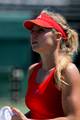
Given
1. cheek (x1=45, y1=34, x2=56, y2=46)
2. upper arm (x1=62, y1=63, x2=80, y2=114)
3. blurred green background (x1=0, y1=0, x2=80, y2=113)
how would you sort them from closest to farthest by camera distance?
upper arm (x1=62, y1=63, x2=80, y2=114) < cheek (x1=45, y1=34, x2=56, y2=46) < blurred green background (x1=0, y1=0, x2=80, y2=113)

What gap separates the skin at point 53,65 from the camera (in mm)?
3555

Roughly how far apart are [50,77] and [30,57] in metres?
18.4

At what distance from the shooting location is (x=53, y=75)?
3682 millimetres

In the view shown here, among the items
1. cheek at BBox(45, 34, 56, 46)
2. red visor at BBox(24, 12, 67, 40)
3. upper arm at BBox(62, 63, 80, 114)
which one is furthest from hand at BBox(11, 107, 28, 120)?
red visor at BBox(24, 12, 67, 40)

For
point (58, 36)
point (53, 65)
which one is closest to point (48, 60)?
point (53, 65)

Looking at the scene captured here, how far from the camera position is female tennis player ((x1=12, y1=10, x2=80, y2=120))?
3566 mm

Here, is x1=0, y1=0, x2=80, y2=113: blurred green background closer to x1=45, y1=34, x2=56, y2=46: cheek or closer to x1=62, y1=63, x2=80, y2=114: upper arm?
x1=45, y1=34, x2=56, y2=46: cheek

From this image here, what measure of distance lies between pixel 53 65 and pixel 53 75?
0.11 metres

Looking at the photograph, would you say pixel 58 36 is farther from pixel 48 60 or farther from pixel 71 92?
pixel 71 92

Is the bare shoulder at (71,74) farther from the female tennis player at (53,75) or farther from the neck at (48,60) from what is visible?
the neck at (48,60)

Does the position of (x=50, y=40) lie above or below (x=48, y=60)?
→ above

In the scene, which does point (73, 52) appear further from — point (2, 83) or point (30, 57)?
point (30, 57)

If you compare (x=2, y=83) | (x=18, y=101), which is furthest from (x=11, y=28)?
(x=18, y=101)

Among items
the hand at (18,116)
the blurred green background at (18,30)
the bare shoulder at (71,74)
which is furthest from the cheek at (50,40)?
the blurred green background at (18,30)
